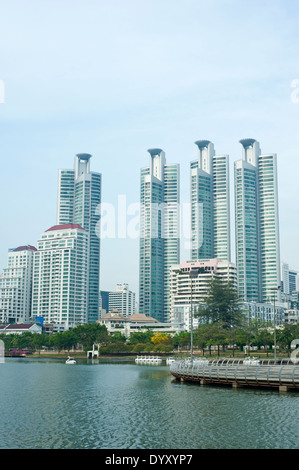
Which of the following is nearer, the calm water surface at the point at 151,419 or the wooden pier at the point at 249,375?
the calm water surface at the point at 151,419

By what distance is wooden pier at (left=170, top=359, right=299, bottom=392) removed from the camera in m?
62.3

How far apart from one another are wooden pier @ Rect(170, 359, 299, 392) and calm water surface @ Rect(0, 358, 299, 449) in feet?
4.05

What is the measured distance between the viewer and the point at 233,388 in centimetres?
6794

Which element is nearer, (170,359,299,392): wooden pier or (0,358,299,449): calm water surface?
(0,358,299,449): calm water surface

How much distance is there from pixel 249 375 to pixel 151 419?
943 inches

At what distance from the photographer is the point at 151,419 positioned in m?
45.8

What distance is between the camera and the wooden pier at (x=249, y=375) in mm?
62344

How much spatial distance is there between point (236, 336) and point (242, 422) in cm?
13386

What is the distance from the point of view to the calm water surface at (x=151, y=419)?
35.8m

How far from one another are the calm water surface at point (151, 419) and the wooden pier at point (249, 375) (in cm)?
123
